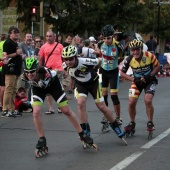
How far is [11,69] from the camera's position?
40.7 ft

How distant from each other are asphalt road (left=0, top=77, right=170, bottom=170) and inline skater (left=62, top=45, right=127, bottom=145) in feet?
1.39

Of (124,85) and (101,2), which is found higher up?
(101,2)

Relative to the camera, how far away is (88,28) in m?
26.4

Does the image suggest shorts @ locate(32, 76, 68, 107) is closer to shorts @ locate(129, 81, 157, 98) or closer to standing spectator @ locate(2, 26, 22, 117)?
shorts @ locate(129, 81, 157, 98)

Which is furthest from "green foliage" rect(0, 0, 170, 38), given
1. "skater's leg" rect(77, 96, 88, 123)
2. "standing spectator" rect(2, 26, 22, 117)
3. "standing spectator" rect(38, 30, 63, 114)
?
"skater's leg" rect(77, 96, 88, 123)

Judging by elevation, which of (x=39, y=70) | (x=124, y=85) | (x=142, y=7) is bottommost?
(x=124, y=85)

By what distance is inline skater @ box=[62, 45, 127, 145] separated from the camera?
8.91 m

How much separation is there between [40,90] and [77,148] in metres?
1.17

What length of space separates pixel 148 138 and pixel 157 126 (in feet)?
5.10

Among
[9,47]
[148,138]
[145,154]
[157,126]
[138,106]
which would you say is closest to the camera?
[145,154]

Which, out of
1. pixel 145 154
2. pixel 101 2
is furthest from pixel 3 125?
pixel 101 2

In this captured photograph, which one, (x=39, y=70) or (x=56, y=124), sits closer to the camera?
(x=39, y=70)

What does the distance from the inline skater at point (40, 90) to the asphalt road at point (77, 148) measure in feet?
0.76

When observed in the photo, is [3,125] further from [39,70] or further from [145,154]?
[145,154]
